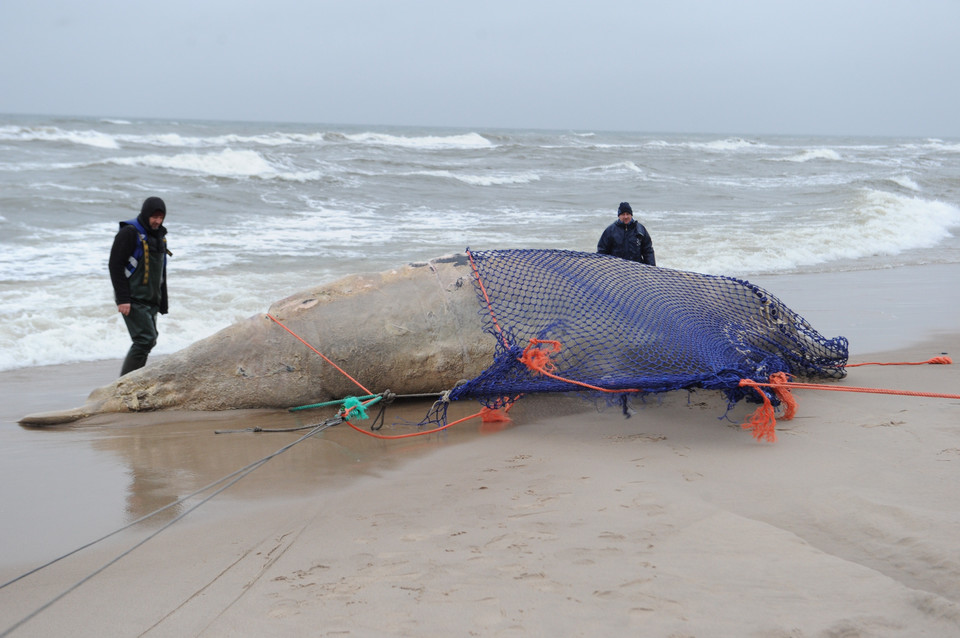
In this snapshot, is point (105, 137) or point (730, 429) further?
point (105, 137)

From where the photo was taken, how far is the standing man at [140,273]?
502 centimetres

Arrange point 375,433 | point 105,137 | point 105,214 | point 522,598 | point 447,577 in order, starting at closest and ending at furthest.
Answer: point 522,598
point 447,577
point 375,433
point 105,214
point 105,137

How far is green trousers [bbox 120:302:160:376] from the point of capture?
5.17m

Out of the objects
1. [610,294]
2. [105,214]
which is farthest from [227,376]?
[105,214]

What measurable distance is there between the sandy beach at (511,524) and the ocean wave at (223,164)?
16991 millimetres

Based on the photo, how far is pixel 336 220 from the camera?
14.1 meters

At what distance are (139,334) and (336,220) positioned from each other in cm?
916

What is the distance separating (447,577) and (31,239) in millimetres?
10555

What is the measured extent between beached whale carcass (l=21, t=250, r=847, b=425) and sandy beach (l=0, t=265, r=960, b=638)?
21 cm

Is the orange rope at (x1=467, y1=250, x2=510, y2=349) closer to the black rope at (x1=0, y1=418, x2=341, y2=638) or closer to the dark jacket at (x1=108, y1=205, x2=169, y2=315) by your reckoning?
the black rope at (x1=0, y1=418, x2=341, y2=638)

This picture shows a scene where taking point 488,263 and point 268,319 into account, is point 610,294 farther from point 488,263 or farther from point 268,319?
point 268,319

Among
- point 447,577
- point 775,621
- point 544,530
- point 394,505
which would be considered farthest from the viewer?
point 394,505

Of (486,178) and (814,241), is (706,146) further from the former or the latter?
(814,241)

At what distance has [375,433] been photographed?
4.48 m
